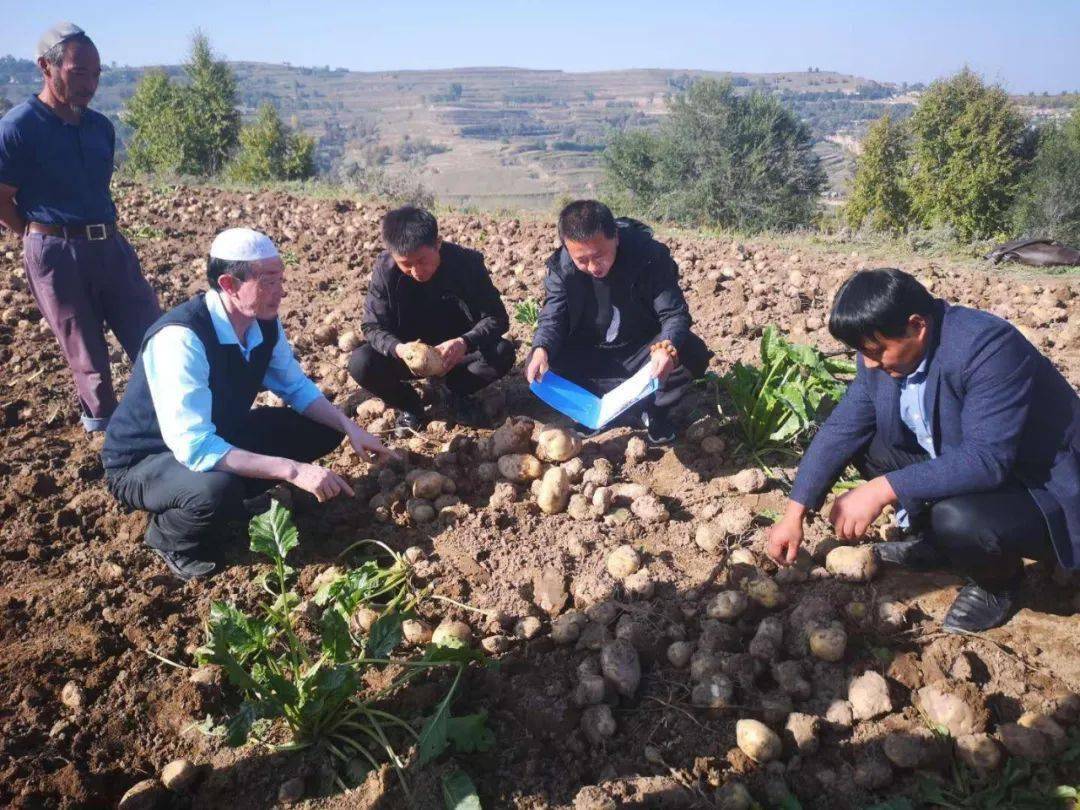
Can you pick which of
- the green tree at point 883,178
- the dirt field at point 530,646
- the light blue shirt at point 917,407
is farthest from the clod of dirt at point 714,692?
the green tree at point 883,178

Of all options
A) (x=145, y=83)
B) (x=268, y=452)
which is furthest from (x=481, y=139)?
(x=268, y=452)

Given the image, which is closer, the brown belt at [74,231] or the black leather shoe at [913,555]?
→ the black leather shoe at [913,555]

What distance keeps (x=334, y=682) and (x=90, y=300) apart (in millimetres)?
2772

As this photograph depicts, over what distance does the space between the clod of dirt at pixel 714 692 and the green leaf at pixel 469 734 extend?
0.60 metres

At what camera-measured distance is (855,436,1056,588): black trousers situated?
212 cm

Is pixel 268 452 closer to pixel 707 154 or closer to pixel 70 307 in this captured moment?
pixel 70 307

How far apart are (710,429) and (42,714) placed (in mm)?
2691

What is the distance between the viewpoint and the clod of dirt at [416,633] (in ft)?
7.79

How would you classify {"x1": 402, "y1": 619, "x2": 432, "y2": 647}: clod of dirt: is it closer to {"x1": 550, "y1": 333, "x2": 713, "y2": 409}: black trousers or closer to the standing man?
{"x1": 550, "y1": 333, "x2": 713, "y2": 409}: black trousers

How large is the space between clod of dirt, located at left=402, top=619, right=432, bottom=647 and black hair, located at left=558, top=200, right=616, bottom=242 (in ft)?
5.47

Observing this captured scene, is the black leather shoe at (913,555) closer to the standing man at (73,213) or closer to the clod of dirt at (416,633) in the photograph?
the clod of dirt at (416,633)

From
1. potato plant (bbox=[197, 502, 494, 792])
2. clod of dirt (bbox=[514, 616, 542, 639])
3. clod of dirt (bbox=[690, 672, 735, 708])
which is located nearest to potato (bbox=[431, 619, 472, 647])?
potato plant (bbox=[197, 502, 494, 792])

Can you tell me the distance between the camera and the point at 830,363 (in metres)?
3.38

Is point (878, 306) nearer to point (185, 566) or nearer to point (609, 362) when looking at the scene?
point (609, 362)
